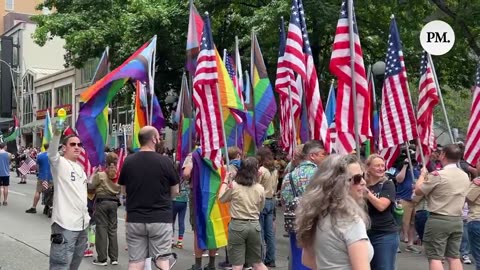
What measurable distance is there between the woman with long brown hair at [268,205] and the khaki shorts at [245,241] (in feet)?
6.24

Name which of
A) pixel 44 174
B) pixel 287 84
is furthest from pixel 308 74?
pixel 44 174

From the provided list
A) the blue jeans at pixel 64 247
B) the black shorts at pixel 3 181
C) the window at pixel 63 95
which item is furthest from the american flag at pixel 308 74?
the window at pixel 63 95

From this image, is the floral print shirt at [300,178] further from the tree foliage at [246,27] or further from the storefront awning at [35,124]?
the storefront awning at [35,124]

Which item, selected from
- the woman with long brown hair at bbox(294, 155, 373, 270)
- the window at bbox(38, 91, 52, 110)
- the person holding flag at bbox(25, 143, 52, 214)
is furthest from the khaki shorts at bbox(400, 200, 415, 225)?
the window at bbox(38, 91, 52, 110)

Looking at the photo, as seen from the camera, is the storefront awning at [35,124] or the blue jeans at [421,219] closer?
the blue jeans at [421,219]

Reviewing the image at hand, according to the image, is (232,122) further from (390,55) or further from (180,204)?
(390,55)

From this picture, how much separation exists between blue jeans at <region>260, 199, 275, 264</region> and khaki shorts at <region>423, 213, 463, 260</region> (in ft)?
9.00

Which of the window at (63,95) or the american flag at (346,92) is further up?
the window at (63,95)

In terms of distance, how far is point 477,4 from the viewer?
14297 millimetres

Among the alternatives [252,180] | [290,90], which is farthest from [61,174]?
[290,90]

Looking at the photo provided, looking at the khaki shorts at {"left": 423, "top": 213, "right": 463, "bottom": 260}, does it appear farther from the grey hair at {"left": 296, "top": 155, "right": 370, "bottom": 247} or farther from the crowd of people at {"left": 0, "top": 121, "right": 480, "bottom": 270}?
the grey hair at {"left": 296, "top": 155, "right": 370, "bottom": 247}

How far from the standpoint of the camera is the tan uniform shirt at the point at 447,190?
6844 mm

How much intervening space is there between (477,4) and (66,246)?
1162cm

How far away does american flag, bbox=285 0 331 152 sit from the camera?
7.90 m
